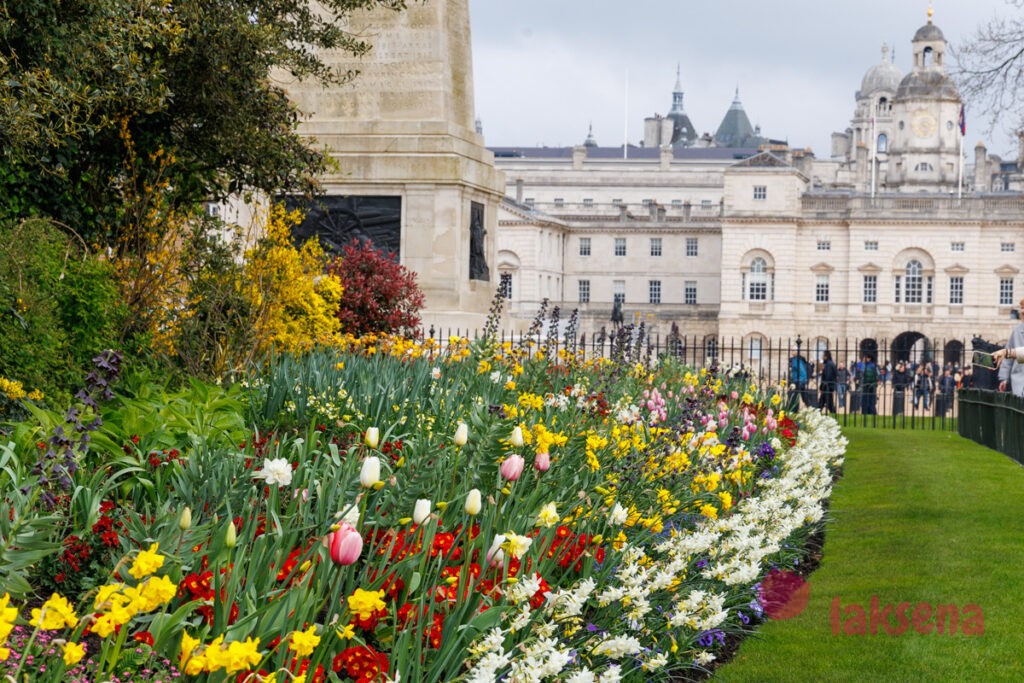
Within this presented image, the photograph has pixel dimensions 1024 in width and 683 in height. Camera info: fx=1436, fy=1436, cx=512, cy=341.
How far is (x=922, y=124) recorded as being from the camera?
437 feet

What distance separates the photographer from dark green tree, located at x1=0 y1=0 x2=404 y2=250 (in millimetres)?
8898

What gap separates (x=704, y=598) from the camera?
6.23 meters

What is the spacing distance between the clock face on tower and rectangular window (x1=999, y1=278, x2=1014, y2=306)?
148 ft

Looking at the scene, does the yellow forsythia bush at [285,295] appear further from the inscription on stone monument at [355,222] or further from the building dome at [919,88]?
the building dome at [919,88]

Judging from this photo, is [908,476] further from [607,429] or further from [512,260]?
[512,260]

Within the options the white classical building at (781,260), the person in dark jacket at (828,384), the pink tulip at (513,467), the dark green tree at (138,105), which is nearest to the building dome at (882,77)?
the white classical building at (781,260)

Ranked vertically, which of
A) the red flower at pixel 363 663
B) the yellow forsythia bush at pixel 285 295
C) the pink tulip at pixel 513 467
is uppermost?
the yellow forsythia bush at pixel 285 295

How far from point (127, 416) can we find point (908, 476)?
8.36 meters

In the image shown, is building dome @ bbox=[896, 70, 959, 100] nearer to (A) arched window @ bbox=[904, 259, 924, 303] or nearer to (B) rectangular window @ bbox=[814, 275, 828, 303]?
(A) arched window @ bbox=[904, 259, 924, 303]

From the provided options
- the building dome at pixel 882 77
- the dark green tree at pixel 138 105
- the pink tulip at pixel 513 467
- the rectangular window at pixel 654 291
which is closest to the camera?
the pink tulip at pixel 513 467

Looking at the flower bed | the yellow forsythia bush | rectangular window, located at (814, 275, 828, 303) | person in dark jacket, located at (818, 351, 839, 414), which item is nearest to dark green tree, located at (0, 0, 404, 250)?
the yellow forsythia bush

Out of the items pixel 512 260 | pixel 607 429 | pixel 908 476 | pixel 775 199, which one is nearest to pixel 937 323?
pixel 775 199

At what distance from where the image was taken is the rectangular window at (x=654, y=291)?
100812 millimetres

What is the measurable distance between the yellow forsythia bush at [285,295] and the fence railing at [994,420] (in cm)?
→ 614
